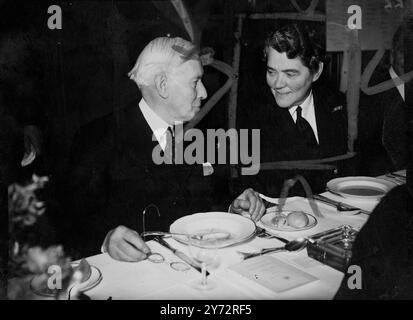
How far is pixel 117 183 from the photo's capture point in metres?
1.93

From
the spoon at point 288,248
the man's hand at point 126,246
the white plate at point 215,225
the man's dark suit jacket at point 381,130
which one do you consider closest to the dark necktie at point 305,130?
the man's dark suit jacket at point 381,130

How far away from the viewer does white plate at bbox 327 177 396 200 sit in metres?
1.88

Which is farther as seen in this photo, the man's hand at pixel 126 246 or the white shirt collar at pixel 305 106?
the white shirt collar at pixel 305 106

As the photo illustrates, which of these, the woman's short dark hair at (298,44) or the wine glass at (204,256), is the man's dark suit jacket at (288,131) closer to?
the woman's short dark hair at (298,44)

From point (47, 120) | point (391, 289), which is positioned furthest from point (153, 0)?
point (391, 289)

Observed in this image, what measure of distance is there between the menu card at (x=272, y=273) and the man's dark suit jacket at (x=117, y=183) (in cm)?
77

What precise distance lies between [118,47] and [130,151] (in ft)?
1.53

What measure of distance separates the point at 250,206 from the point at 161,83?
71cm

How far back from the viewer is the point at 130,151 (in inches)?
76.9

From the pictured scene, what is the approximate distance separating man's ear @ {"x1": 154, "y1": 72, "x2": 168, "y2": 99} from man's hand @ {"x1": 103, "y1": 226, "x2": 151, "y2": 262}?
787 millimetres

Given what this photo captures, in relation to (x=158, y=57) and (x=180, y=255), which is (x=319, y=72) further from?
(x=180, y=255)

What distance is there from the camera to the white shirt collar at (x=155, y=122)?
1.93 meters

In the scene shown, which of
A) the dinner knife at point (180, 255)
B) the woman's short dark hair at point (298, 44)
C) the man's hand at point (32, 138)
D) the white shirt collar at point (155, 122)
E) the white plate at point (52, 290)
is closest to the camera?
the white plate at point (52, 290)

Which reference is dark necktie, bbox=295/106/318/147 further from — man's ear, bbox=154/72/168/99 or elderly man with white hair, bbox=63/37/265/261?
man's ear, bbox=154/72/168/99
